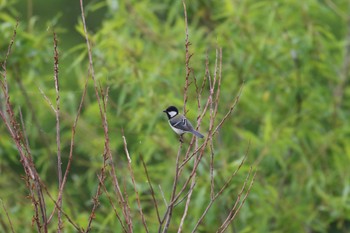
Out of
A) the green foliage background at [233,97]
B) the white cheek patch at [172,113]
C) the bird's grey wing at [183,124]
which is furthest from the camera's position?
the green foliage background at [233,97]

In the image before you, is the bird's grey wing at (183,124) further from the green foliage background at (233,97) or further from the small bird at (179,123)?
the green foliage background at (233,97)

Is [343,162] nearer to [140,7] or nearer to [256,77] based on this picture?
[256,77]

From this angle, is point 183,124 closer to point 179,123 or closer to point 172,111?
point 179,123

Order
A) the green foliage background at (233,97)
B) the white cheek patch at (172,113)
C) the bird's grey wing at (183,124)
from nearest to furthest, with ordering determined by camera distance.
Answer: the bird's grey wing at (183,124), the white cheek patch at (172,113), the green foliage background at (233,97)

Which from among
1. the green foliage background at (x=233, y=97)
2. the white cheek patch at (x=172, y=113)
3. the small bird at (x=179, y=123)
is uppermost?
the small bird at (x=179, y=123)

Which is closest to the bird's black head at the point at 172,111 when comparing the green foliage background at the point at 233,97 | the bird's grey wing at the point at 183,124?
the bird's grey wing at the point at 183,124

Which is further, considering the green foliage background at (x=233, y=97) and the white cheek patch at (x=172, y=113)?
the green foliage background at (x=233, y=97)

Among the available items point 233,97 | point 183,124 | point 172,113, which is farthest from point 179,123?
point 233,97

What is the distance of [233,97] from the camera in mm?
6332

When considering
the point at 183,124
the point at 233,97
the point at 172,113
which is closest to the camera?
the point at 183,124

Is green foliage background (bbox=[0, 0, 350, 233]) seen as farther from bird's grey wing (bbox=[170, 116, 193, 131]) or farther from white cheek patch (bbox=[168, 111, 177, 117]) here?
bird's grey wing (bbox=[170, 116, 193, 131])

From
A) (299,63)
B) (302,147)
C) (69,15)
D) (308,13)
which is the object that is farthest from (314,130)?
(69,15)

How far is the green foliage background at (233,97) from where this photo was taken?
5648mm

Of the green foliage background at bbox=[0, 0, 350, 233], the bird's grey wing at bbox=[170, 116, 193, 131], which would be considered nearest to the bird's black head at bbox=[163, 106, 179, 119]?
the bird's grey wing at bbox=[170, 116, 193, 131]
